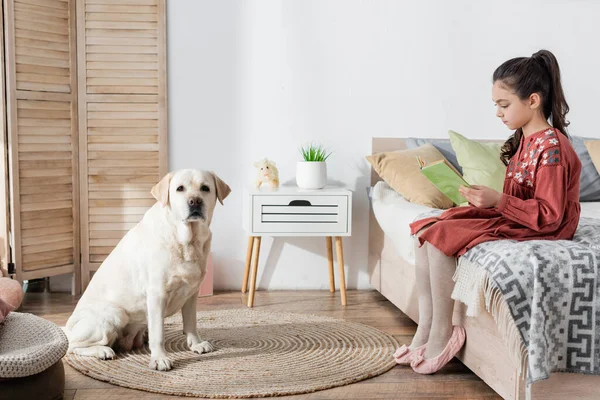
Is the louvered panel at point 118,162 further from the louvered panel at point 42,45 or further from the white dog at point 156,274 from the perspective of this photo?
the white dog at point 156,274

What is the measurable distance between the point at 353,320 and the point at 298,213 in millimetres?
571

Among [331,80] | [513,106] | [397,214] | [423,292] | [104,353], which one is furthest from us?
[331,80]

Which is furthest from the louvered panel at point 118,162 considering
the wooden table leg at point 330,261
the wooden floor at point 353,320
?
the wooden table leg at point 330,261

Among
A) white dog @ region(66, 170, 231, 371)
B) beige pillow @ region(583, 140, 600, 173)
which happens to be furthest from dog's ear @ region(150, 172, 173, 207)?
beige pillow @ region(583, 140, 600, 173)

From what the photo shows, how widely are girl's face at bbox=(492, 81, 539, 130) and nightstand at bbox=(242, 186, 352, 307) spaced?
50.9 inches

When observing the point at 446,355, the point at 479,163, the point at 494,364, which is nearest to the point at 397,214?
the point at 479,163

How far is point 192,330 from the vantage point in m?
2.65

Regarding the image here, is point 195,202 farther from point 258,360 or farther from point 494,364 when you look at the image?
point 494,364

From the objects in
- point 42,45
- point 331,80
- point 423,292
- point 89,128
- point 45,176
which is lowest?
point 423,292

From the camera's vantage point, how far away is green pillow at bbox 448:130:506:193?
3008mm

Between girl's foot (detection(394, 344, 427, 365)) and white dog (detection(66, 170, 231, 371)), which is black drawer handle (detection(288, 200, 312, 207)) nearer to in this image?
white dog (detection(66, 170, 231, 371))

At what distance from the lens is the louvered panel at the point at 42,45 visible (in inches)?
133

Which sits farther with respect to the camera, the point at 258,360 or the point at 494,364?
the point at 258,360

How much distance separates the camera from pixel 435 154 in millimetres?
3385
